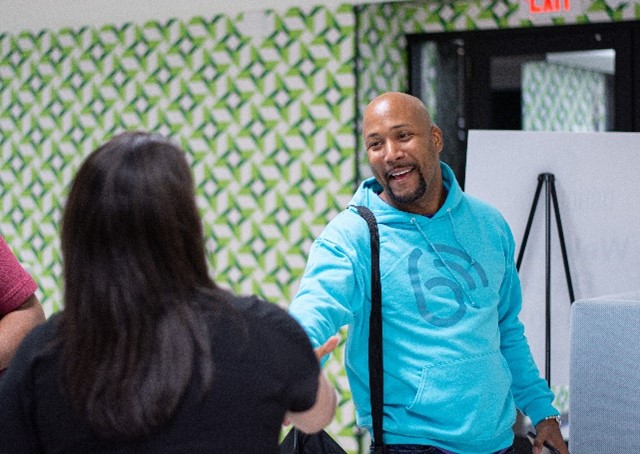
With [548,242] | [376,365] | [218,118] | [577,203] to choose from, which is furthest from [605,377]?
[218,118]

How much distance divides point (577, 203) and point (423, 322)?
1874 mm

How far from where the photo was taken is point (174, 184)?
1.18 m

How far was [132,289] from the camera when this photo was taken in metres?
1.15

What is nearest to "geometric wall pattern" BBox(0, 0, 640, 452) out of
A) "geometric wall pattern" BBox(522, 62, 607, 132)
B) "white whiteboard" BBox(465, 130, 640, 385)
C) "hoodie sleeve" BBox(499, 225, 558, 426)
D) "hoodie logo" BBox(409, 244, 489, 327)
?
"geometric wall pattern" BBox(522, 62, 607, 132)

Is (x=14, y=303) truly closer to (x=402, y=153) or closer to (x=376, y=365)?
(x=376, y=365)

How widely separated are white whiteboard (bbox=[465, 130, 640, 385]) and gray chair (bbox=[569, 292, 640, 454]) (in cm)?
180

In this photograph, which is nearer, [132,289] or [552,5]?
[132,289]

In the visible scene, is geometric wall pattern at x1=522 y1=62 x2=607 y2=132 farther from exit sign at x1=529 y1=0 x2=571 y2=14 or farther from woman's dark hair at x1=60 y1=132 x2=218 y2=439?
woman's dark hair at x1=60 y1=132 x2=218 y2=439

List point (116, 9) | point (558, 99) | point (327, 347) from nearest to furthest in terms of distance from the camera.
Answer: point (327, 347) → point (116, 9) → point (558, 99)

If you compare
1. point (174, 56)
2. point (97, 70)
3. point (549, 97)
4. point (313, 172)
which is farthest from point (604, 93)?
point (97, 70)

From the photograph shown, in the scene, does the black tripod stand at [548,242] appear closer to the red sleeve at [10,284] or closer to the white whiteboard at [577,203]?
the white whiteboard at [577,203]

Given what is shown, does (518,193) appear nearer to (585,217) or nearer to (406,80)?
(585,217)

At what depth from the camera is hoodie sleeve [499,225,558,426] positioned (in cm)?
208

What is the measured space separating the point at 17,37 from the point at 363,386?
15.8ft
